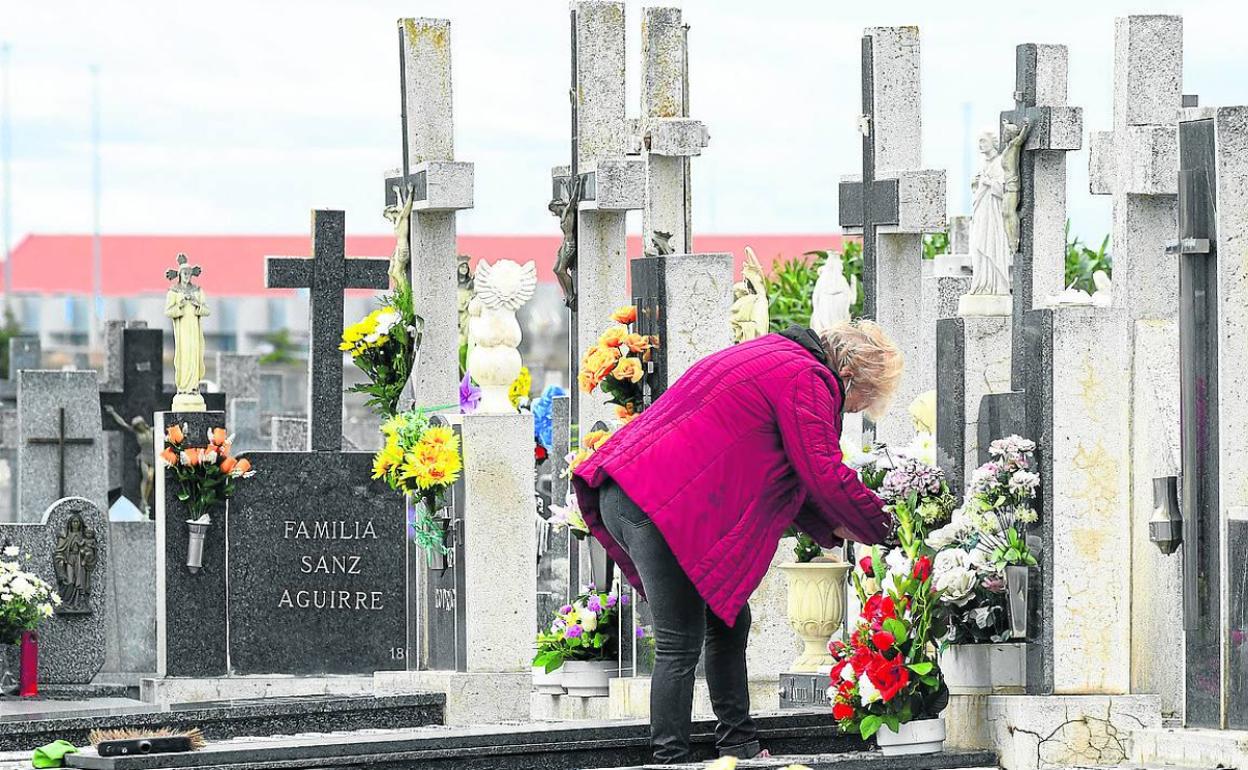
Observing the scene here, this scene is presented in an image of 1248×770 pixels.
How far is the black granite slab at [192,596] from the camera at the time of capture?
13.8m

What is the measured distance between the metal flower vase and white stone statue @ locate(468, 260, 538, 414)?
4.25m

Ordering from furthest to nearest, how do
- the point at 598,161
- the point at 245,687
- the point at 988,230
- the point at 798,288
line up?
1. the point at 798,288
2. the point at 245,687
3. the point at 988,230
4. the point at 598,161

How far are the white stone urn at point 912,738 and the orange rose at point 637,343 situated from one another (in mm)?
2662

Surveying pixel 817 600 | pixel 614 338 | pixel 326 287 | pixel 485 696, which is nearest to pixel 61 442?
pixel 326 287

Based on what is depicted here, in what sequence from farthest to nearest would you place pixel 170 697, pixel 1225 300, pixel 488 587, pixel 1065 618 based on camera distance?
pixel 170 697 < pixel 488 587 < pixel 1065 618 < pixel 1225 300

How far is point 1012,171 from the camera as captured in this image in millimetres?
8609

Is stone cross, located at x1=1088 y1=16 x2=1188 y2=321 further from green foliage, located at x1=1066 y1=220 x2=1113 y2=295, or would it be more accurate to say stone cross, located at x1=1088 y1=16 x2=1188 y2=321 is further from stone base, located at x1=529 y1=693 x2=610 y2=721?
green foliage, located at x1=1066 y1=220 x2=1113 y2=295

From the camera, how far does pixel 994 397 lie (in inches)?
332

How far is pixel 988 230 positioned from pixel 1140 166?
3555 millimetres

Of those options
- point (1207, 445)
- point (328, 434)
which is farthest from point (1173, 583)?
point (328, 434)

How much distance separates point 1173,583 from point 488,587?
4455 millimetres

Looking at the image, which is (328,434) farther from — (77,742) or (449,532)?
(77,742)

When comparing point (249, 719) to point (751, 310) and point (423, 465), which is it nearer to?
point (423, 465)

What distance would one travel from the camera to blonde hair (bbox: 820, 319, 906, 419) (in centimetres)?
759
